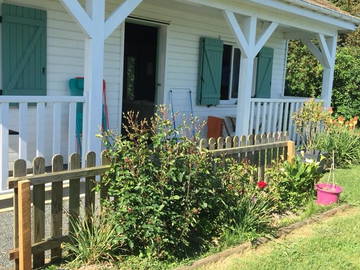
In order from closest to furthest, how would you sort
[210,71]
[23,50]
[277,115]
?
1. [23,50]
2. [210,71]
3. [277,115]

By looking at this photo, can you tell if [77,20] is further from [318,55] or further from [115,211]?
[318,55]

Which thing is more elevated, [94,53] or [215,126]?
[94,53]

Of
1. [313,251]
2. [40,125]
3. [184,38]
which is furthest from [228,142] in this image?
[184,38]

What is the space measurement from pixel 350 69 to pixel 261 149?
10.5m

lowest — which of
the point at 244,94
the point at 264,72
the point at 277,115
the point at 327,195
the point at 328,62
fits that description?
the point at 327,195

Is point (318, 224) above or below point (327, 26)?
below

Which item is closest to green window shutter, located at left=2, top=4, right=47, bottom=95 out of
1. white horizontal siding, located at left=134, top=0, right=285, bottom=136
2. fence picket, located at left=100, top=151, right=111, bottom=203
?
white horizontal siding, located at left=134, top=0, right=285, bottom=136

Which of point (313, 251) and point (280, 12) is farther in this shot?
point (280, 12)

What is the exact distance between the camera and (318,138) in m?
7.85

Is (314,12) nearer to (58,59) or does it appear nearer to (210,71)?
(210,71)

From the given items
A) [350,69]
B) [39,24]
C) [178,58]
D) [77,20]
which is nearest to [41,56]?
[39,24]

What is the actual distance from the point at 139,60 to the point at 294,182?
5242 mm

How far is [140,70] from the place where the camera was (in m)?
9.25

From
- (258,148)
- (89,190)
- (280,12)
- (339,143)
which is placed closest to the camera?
(89,190)
